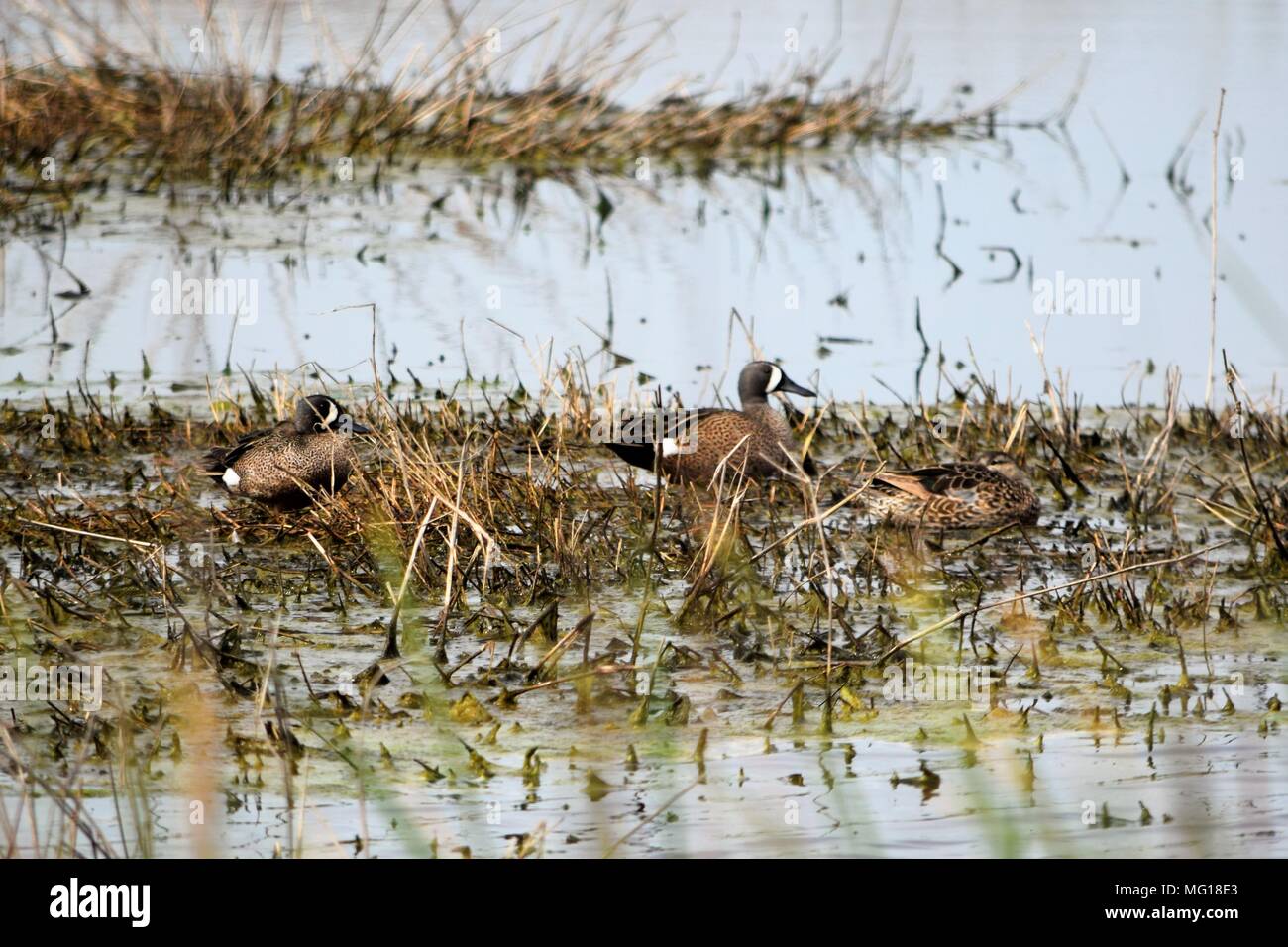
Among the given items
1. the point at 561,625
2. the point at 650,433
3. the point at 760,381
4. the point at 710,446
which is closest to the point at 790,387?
→ the point at 760,381

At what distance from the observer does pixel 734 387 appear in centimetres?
1032

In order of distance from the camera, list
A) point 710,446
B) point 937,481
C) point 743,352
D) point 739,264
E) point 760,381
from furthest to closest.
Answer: point 739,264, point 743,352, point 760,381, point 710,446, point 937,481

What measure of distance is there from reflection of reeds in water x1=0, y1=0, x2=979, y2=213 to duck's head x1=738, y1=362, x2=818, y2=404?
17.7 ft

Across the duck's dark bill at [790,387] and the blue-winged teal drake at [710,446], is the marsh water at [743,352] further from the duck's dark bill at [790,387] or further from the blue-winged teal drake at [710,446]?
the duck's dark bill at [790,387]

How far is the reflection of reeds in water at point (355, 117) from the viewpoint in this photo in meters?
14.2

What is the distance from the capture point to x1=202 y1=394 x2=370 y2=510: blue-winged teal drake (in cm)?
738

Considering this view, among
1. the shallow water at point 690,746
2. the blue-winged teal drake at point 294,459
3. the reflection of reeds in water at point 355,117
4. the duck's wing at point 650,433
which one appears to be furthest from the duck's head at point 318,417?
the reflection of reeds in water at point 355,117

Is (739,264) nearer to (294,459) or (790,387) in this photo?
→ (790,387)

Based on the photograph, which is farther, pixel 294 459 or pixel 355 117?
pixel 355 117

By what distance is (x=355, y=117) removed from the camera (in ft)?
49.9

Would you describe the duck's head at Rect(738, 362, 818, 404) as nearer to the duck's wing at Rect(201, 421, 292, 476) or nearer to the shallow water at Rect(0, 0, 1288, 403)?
the shallow water at Rect(0, 0, 1288, 403)

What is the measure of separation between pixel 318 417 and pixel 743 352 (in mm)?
4018

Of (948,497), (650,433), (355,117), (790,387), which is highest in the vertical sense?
(355,117)

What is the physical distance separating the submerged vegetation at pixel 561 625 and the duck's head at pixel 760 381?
511 millimetres
